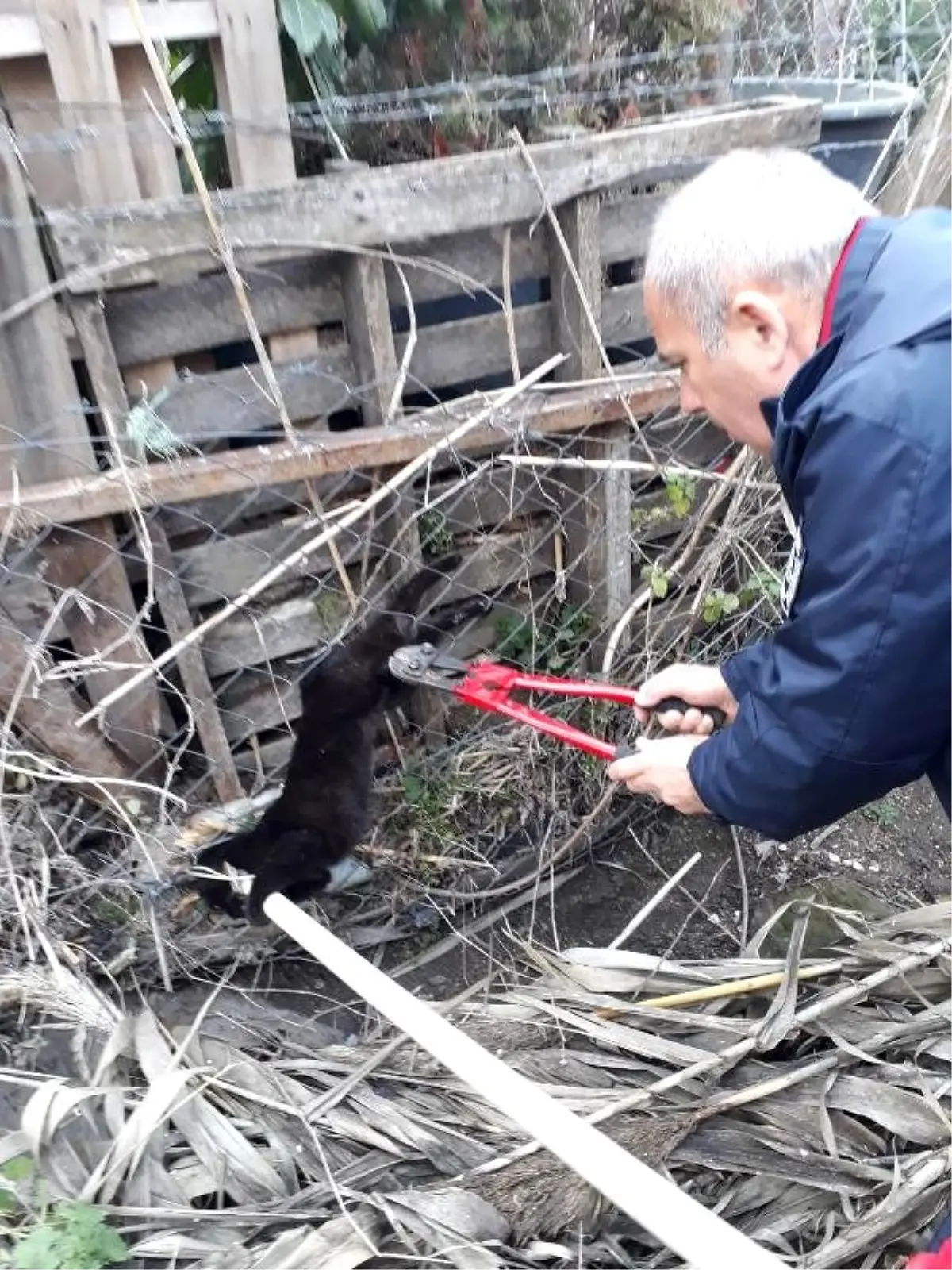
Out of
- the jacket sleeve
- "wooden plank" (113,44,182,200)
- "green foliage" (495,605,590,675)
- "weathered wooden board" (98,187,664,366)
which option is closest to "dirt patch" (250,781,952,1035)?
"green foliage" (495,605,590,675)

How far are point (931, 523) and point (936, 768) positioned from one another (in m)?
0.55

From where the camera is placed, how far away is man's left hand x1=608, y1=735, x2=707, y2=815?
1.89 metres

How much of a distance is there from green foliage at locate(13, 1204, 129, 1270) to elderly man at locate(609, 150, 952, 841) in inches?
53.4

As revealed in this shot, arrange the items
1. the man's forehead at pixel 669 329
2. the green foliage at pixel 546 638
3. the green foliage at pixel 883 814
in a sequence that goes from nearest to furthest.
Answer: the man's forehead at pixel 669 329 → the green foliage at pixel 546 638 → the green foliage at pixel 883 814

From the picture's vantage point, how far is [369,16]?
2.44 m

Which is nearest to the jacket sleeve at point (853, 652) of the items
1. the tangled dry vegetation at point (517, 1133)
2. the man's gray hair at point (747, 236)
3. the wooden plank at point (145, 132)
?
the man's gray hair at point (747, 236)

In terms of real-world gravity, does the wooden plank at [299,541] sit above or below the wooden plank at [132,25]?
below

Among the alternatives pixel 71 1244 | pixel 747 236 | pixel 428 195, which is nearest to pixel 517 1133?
pixel 71 1244

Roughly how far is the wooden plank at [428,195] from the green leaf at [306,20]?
290mm

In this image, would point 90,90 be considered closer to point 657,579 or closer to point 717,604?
point 657,579

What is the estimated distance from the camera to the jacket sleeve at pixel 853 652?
4.28 ft

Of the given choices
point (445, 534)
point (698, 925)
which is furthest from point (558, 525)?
point (698, 925)

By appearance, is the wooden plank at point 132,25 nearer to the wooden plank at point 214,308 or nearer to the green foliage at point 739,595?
the wooden plank at point 214,308

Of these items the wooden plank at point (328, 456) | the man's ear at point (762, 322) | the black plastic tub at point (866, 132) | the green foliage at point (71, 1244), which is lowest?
the green foliage at point (71, 1244)
